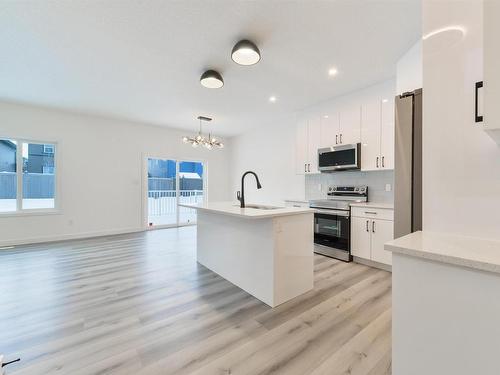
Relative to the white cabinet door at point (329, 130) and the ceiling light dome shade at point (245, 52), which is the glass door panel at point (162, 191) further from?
the ceiling light dome shade at point (245, 52)

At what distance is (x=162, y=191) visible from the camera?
675cm

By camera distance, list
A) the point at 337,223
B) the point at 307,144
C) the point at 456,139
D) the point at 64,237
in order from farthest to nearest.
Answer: the point at 64,237
the point at 307,144
the point at 337,223
the point at 456,139

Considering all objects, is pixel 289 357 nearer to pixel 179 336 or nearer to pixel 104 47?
pixel 179 336

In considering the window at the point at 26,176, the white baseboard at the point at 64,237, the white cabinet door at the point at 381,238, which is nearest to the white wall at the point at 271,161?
the white cabinet door at the point at 381,238

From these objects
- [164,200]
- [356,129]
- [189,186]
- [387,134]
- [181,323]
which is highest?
[356,129]

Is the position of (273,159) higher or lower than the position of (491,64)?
higher

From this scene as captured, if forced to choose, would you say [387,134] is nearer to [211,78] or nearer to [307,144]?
[307,144]

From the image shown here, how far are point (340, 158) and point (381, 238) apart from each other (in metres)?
1.44

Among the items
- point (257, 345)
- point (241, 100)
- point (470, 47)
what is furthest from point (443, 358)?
point (241, 100)

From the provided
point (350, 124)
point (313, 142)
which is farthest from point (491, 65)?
point (313, 142)

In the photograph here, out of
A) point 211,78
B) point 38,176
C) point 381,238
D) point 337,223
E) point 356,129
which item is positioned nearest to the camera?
point 211,78

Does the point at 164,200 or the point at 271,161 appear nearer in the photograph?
the point at 271,161

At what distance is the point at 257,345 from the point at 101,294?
1845mm

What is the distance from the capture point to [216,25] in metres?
2.23
